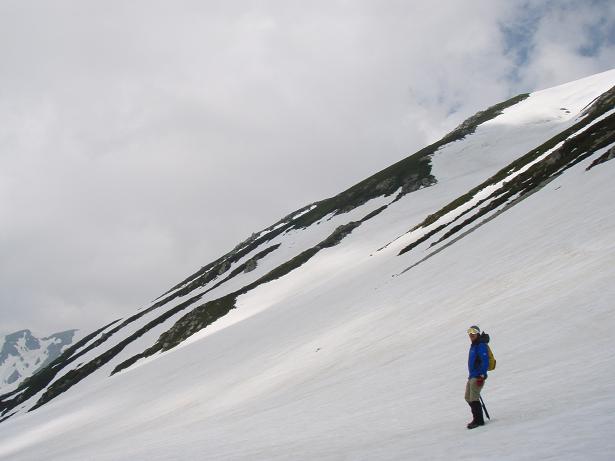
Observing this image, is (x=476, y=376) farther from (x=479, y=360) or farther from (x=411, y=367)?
(x=411, y=367)

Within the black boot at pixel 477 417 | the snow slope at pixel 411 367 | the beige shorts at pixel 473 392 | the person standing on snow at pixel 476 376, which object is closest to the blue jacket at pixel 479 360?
the person standing on snow at pixel 476 376

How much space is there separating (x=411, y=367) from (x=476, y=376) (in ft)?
22.1

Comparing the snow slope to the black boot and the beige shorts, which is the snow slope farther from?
the beige shorts

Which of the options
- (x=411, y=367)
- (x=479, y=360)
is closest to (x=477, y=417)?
(x=479, y=360)

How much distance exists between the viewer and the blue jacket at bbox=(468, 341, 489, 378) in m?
9.47

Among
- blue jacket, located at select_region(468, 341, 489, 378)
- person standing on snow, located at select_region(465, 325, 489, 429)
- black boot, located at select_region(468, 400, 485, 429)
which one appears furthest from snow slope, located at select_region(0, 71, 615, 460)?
blue jacket, located at select_region(468, 341, 489, 378)

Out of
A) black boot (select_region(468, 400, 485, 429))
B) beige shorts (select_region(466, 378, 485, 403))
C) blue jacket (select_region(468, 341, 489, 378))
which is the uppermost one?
blue jacket (select_region(468, 341, 489, 378))

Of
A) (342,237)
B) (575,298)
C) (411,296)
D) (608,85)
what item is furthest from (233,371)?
(608,85)

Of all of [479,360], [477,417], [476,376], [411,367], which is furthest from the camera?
[411,367]

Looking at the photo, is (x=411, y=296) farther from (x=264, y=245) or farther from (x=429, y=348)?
(x=264, y=245)

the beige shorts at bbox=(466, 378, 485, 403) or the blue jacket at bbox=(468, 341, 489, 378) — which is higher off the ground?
the blue jacket at bbox=(468, 341, 489, 378)

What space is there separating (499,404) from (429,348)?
22.4 feet

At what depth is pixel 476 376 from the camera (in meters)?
9.41

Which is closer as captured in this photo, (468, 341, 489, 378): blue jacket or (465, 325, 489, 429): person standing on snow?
(465, 325, 489, 429): person standing on snow
